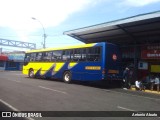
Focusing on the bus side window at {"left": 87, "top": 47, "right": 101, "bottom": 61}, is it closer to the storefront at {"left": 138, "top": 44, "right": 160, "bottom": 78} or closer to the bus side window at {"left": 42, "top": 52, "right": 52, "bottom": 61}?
the storefront at {"left": 138, "top": 44, "right": 160, "bottom": 78}

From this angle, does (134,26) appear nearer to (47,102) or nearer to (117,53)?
(117,53)

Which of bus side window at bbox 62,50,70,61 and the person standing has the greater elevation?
bus side window at bbox 62,50,70,61

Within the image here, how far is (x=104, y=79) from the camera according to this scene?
66.2 feet

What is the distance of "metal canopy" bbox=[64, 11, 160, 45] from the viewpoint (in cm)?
1964

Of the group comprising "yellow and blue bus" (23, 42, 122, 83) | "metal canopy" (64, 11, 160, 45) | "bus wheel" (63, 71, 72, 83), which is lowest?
"bus wheel" (63, 71, 72, 83)

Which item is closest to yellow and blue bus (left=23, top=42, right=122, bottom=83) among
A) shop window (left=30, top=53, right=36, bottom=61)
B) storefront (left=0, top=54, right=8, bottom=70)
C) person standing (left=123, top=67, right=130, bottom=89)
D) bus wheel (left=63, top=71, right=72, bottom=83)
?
bus wheel (left=63, top=71, right=72, bottom=83)

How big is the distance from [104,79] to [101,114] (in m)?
10.5

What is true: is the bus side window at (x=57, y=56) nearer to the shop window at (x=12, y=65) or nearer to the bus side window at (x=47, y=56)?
the bus side window at (x=47, y=56)

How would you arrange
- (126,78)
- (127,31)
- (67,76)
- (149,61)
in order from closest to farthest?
1. (126,78)
2. (127,31)
3. (149,61)
4. (67,76)

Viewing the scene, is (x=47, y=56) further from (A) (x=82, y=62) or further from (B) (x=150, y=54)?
(B) (x=150, y=54)

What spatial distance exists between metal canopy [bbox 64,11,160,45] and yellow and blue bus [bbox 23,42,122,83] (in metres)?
2.07

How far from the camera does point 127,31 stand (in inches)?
907

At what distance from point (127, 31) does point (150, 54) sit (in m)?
2.62

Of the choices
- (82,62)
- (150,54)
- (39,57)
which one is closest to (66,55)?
(82,62)
